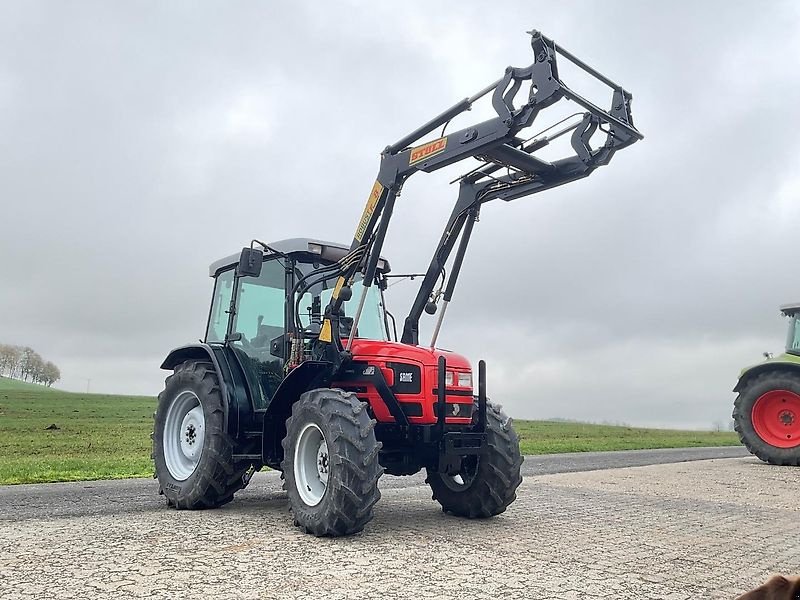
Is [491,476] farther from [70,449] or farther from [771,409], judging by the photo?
[70,449]

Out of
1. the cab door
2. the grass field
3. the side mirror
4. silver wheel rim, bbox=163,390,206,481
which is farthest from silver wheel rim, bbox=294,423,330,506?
the grass field

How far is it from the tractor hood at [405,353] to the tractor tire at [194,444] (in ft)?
5.18

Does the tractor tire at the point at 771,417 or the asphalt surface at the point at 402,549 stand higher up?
the tractor tire at the point at 771,417

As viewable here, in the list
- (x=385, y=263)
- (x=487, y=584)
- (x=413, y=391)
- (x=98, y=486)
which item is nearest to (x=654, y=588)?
(x=487, y=584)

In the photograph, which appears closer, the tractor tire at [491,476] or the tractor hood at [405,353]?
the tractor hood at [405,353]

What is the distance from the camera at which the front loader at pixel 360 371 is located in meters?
6.37

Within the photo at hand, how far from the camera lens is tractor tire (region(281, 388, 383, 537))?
609cm

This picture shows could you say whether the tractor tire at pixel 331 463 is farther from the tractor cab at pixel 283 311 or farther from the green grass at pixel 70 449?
the green grass at pixel 70 449

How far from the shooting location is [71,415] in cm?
3762

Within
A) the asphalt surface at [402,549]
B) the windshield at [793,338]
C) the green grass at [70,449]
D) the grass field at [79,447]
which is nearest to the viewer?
the asphalt surface at [402,549]

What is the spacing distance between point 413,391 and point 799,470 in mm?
9385

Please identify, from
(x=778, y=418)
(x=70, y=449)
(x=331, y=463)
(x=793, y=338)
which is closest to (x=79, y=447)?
(x=70, y=449)

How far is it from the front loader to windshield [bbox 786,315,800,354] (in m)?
9.73

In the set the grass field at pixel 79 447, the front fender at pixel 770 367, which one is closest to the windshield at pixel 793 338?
the front fender at pixel 770 367
